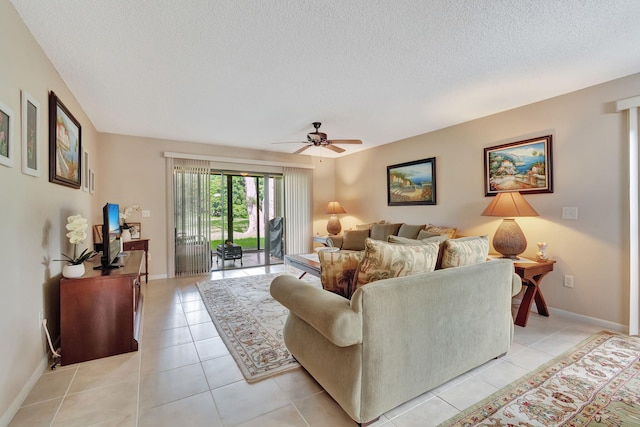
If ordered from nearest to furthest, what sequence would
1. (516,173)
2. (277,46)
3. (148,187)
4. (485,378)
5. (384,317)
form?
1. (384,317)
2. (485,378)
3. (277,46)
4. (516,173)
5. (148,187)

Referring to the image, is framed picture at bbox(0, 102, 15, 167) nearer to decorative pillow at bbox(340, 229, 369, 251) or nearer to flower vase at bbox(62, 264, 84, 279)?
flower vase at bbox(62, 264, 84, 279)

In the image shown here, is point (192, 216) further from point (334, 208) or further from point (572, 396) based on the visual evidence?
point (572, 396)

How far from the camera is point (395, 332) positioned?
1489 millimetres

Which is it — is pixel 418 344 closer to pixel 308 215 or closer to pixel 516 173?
pixel 516 173

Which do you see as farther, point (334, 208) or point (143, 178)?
point (334, 208)

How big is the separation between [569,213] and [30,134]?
4647mm

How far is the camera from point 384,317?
1.44 metres

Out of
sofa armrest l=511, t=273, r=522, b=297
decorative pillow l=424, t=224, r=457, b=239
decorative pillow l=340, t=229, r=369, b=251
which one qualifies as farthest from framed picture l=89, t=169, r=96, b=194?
sofa armrest l=511, t=273, r=522, b=297

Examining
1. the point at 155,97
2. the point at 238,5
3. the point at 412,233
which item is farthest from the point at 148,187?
the point at 412,233

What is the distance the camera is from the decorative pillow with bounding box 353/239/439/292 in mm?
1649

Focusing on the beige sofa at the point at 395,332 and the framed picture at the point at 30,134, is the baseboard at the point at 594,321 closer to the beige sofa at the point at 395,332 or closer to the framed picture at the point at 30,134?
the beige sofa at the point at 395,332

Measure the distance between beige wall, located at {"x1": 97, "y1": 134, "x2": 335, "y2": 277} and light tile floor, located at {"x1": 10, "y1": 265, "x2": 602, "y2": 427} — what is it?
252 cm

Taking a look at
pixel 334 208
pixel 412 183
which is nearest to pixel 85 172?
pixel 334 208

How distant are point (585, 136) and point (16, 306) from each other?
4.76m
